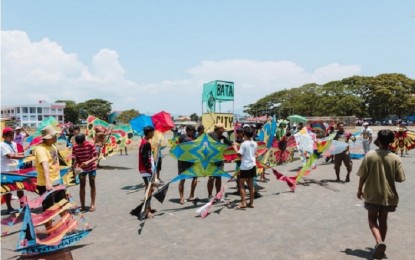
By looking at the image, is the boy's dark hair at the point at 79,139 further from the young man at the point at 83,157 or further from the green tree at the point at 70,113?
the green tree at the point at 70,113

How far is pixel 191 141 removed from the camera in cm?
785

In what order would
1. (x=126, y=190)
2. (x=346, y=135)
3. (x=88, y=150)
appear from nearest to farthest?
1. (x=88, y=150)
2. (x=126, y=190)
3. (x=346, y=135)

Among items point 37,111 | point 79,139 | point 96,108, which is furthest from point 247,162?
point 37,111

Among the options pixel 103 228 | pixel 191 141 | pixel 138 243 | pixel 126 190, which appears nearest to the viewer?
pixel 138 243

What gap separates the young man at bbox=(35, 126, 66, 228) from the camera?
207 inches

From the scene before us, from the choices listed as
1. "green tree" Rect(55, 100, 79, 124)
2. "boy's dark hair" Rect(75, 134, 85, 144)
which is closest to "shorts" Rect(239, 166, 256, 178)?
"boy's dark hair" Rect(75, 134, 85, 144)

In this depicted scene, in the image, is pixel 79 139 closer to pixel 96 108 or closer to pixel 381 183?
pixel 381 183

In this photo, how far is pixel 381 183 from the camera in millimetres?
4727

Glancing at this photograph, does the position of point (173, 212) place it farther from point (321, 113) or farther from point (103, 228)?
point (321, 113)

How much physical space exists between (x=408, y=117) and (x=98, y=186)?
3161 inches

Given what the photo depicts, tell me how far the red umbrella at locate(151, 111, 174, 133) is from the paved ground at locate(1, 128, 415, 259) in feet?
8.24

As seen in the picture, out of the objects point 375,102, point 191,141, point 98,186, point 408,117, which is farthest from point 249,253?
point 408,117

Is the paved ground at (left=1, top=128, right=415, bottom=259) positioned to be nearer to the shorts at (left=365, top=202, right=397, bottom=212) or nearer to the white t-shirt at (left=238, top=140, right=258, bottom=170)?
the shorts at (left=365, top=202, right=397, bottom=212)

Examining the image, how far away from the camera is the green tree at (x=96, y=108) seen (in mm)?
116250
